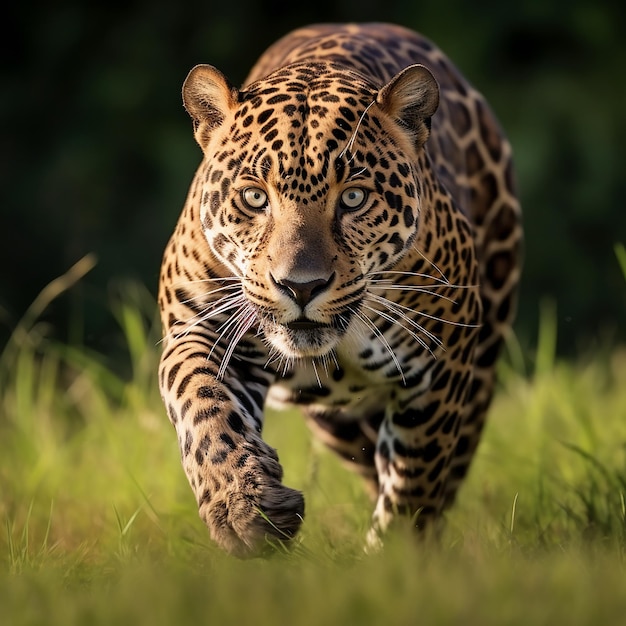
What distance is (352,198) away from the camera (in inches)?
155

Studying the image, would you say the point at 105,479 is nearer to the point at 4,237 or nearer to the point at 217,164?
the point at 217,164

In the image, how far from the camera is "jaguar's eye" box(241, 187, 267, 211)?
3912 millimetres

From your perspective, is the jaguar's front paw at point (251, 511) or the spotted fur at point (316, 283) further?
the spotted fur at point (316, 283)

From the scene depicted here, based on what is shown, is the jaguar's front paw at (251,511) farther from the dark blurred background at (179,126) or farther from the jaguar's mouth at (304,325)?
the dark blurred background at (179,126)

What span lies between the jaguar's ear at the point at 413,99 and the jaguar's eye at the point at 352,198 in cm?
35

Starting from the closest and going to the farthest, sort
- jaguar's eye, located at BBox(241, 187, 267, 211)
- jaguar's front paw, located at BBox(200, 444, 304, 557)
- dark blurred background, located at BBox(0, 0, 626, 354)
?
1. jaguar's front paw, located at BBox(200, 444, 304, 557)
2. jaguar's eye, located at BBox(241, 187, 267, 211)
3. dark blurred background, located at BBox(0, 0, 626, 354)

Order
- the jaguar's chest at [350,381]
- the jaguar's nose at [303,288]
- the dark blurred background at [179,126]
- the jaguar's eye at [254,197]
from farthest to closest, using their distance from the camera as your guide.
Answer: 1. the dark blurred background at [179,126]
2. the jaguar's chest at [350,381]
3. the jaguar's eye at [254,197]
4. the jaguar's nose at [303,288]

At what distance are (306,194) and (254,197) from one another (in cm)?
17

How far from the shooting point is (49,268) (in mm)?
12352

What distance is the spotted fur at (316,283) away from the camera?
3.69 m

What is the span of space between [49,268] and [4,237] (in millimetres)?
588

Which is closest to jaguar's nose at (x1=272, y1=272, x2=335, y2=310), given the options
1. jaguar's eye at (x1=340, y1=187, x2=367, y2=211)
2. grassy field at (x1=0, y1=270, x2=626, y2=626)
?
jaguar's eye at (x1=340, y1=187, x2=367, y2=211)

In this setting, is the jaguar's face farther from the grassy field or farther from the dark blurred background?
the dark blurred background

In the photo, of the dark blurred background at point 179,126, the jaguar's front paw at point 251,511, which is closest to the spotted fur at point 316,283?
the jaguar's front paw at point 251,511
